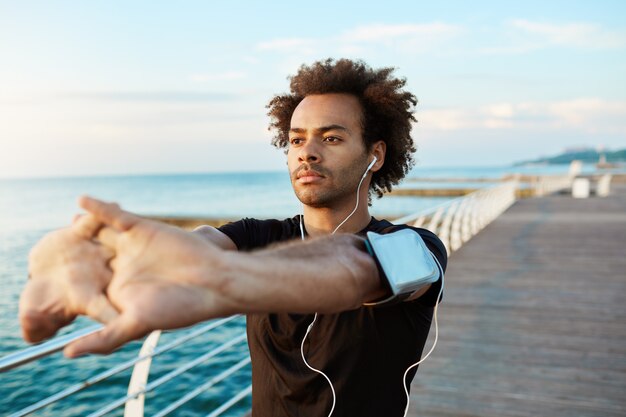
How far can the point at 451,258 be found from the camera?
25.7 ft

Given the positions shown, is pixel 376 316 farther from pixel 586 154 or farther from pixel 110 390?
pixel 586 154

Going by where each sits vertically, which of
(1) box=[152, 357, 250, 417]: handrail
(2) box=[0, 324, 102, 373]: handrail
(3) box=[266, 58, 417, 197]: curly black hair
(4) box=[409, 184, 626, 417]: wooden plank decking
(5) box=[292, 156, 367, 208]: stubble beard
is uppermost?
(3) box=[266, 58, 417, 197]: curly black hair

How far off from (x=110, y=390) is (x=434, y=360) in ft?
14.3

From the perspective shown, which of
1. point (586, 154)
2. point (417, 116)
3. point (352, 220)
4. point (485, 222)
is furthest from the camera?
point (586, 154)

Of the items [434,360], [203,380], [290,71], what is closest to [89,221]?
[290,71]

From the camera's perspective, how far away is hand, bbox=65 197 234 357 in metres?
0.53

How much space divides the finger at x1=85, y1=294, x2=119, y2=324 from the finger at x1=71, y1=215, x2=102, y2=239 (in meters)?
0.07

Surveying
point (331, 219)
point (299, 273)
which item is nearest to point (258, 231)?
point (331, 219)

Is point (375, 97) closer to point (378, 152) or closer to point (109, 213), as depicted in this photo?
point (378, 152)

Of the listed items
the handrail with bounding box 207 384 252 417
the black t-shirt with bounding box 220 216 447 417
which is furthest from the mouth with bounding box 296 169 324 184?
the handrail with bounding box 207 384 252 417

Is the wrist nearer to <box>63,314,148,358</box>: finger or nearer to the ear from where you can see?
<box>63,314,148,358</box>: finger

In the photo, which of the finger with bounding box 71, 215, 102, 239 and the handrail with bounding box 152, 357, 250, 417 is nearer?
the finger with bounding box 71, 215, 102, 239

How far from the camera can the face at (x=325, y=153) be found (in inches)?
55.9

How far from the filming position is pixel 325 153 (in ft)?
4.74
